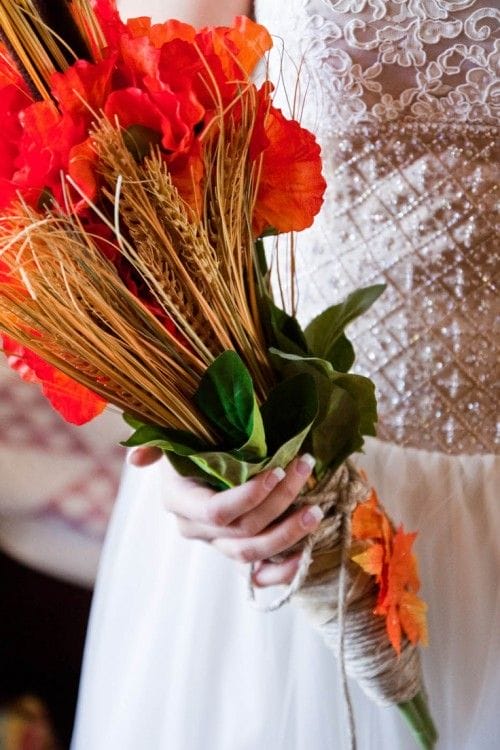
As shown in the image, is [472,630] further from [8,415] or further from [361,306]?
[8,415]

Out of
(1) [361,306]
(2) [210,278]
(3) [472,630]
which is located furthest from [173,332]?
(3) [472,630]

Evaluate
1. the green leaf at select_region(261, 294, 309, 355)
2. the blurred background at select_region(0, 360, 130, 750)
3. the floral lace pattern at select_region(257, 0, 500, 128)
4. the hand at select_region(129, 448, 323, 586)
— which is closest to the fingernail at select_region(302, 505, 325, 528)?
the hand at select_region(129, 448, 323, 586)

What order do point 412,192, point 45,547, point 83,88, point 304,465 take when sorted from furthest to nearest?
point 45,547 → point 412,192 → point 304,465 → point 83,88

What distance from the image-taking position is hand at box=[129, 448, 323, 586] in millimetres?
469

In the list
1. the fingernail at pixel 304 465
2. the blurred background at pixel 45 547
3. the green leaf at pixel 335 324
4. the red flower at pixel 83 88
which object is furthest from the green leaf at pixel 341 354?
the blurred background at pixel 45 547

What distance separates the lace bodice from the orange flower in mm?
169

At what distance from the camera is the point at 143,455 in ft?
1.81

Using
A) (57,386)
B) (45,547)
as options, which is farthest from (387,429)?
(45,547)

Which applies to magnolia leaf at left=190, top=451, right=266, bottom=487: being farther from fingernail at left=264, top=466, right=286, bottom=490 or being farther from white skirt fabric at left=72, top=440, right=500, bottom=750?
white skirt fabric at left=72, top=440, right=500, bottom=750

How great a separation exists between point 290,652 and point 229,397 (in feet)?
1.02

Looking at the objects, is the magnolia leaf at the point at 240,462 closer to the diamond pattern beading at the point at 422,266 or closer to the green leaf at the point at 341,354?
the green leaf at the point at 341,354

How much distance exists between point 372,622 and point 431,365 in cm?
27

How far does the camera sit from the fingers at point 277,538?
49cm

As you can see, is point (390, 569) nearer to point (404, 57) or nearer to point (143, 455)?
point (143, 455)
